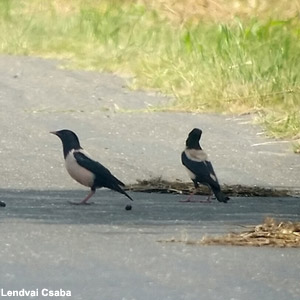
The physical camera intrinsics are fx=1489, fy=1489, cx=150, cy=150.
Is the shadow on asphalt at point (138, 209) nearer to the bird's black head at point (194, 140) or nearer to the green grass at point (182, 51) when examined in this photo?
the bird's black head at point (194, 140)

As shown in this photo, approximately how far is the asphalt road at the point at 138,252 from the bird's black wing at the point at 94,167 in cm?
19

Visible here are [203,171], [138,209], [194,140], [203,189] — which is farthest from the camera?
[194,140]

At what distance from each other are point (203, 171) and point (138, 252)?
2.08 meters

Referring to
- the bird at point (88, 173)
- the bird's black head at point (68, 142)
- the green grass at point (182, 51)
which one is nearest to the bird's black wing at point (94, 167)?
the bird at point (88, 173)

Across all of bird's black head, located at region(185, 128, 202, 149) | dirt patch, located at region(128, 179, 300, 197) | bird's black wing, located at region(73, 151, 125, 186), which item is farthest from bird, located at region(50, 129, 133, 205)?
bird's black head, located at region(185, 128, 202, 149)

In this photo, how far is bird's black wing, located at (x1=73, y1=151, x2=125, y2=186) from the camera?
9617 mm

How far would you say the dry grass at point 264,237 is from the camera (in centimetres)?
816

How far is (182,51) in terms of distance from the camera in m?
17.9

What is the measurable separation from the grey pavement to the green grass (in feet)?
1.09

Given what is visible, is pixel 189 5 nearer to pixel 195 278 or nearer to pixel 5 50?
pixel 5 50

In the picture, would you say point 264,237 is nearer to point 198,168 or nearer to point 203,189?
point 198,168

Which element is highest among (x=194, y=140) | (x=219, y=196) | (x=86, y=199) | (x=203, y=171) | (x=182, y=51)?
(x=182, y=51)

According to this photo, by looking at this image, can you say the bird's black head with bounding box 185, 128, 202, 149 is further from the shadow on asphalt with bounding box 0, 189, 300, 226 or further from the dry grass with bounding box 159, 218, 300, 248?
the dry grass with bounding box 159, 218, 300, 248

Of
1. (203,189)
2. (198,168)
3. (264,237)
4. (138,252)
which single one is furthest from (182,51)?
(138,252)
